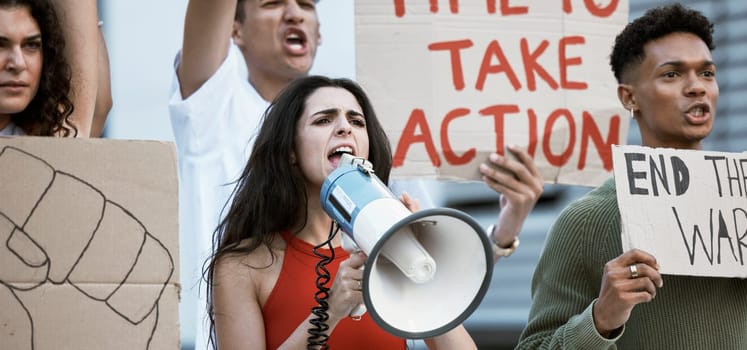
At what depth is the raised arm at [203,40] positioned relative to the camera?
385cm

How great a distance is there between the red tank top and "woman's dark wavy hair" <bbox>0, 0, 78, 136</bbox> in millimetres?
636

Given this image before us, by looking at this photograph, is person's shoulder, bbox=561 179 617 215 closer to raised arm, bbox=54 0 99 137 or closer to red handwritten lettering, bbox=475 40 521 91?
red handwritten lettering, bbox=475 40 521 91

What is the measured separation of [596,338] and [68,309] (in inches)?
46.3

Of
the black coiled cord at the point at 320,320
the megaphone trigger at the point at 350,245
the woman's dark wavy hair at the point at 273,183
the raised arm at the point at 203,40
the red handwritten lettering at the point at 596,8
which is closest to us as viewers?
the megaphone trigger at the point at 350,245

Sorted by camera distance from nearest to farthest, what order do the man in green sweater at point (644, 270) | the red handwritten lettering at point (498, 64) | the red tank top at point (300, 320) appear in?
the man in green sweater at point (644, 270) < the red tank top at point (300, 320) < the red handwritten lettering at point (498, 64)

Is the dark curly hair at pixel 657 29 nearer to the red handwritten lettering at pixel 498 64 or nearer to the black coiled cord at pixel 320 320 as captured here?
the red handwritten lettering at pixel 498 64

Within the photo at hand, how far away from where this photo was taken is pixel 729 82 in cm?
682

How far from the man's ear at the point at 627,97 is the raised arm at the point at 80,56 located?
1406mm

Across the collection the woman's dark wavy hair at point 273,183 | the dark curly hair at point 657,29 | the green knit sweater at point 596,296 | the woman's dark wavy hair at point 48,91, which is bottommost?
the green knit sweater at point 596,296

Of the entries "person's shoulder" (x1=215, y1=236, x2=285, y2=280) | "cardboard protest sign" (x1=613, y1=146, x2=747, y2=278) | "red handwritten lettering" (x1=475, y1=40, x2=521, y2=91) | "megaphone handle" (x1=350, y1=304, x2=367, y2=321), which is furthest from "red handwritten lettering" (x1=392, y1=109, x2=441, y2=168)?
"megaphone handle" (x1=350, y1=304, x2=367, y2=321)

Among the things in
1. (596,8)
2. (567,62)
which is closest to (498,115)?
(567,62)

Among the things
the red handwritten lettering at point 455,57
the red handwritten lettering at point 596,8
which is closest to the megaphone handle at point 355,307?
the red handwritten lettering at point 455,57

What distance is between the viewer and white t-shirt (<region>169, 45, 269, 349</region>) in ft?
12.7

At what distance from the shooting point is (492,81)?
4.11m
